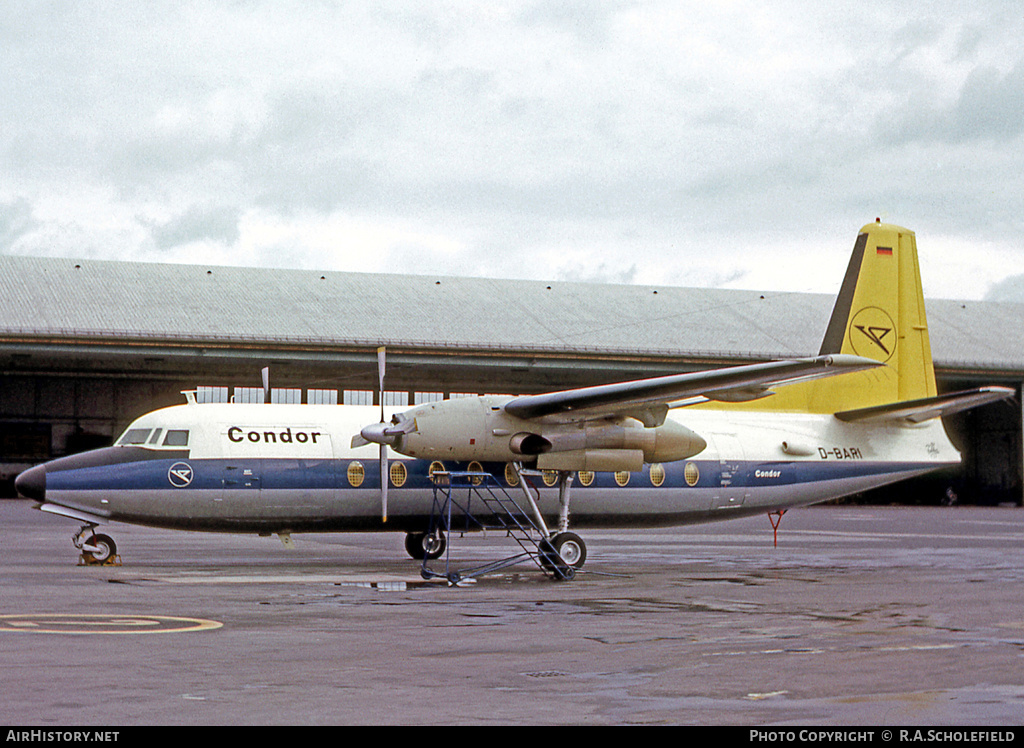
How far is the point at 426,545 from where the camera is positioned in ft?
78.4

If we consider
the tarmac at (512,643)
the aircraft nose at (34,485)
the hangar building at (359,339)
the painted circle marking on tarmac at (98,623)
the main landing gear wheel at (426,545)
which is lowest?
the tarmac at (512,643)

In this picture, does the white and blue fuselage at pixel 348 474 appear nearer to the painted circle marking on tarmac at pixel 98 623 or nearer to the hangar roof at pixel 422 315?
the painted circle marking on tarmac at pixel 98 623

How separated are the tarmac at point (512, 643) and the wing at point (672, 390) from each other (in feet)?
9.86

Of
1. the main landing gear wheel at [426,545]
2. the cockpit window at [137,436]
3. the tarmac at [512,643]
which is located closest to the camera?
the tarmac at [512,643]

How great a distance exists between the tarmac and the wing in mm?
3004

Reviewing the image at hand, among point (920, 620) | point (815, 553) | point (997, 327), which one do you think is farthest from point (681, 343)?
point (920, 620)

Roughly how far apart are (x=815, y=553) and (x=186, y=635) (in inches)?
758

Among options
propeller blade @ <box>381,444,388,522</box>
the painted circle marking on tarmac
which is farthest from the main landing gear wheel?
the painted circle marking on tarmac

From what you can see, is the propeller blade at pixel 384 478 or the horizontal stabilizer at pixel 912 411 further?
the horizontal stabilizer at pixel 912 411

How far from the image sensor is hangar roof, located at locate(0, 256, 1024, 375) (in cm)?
5488

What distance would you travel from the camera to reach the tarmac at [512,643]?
8.64 metres

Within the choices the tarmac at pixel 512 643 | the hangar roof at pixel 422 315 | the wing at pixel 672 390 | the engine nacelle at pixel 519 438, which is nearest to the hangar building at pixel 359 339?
the hangar roof at pixel 422 315

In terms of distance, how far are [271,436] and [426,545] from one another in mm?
3897

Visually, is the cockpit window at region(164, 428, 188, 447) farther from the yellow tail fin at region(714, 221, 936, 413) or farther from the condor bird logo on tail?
the condor bird logo on tail
